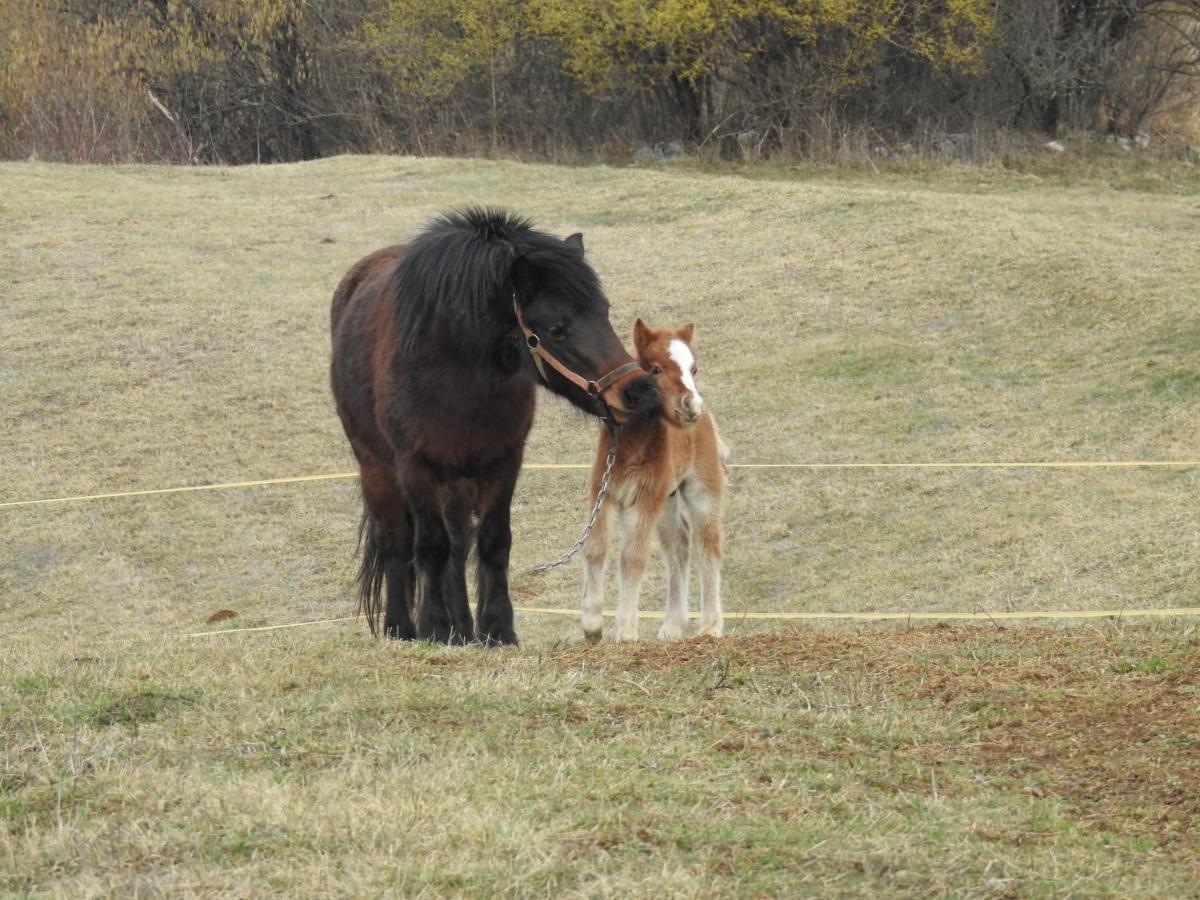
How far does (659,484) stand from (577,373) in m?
1.18

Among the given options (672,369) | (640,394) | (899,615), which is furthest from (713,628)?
(640,394)

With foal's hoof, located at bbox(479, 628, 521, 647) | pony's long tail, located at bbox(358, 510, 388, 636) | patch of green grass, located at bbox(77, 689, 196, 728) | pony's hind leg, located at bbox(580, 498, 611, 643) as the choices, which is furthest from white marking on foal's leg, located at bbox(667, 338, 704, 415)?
patch of green grass, located at bbox(77, 689, 196, 728)

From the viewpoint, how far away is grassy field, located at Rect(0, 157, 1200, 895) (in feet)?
13.4

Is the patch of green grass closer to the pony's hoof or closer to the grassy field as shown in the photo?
the grassy field

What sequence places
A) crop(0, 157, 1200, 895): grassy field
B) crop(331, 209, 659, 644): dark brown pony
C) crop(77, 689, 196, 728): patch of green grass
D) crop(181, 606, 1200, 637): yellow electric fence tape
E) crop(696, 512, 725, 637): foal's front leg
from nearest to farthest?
crop(0, 157, 1200, 895): grassy field < crop(77, 689, 196, 728): patch of green grass < crop(331, 209, 659, 644): dark brown pony < crop(696, 512, 725, 637): foal's front leg < crop(181, 606, 1200, 637): yellow electric fence tape

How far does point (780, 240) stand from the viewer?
67.9 ft

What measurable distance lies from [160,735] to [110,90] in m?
27.4

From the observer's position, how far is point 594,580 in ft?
25.1

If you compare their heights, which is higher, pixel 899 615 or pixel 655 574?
pixel 899 615

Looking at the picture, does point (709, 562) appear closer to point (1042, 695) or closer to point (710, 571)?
point (710, 571)

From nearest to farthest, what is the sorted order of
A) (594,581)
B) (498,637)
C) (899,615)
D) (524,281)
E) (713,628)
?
1. (524,281)
2. (498,637)
3. (594,581)
4. (713,628)
5. (899,615)

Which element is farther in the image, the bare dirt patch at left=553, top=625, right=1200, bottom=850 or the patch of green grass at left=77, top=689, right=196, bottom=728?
the patch of green grass at left=77, top=689, right=196, bottom=728

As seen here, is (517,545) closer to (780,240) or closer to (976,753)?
(976,753)

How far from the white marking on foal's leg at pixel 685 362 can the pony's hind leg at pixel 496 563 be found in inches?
35.3
